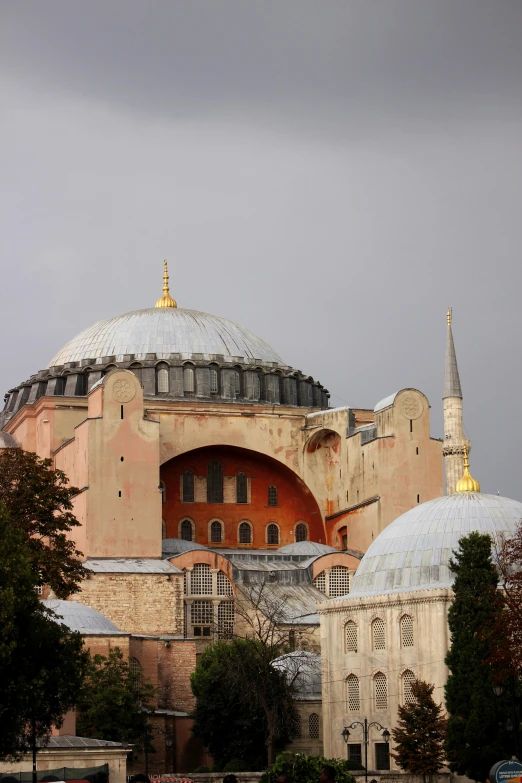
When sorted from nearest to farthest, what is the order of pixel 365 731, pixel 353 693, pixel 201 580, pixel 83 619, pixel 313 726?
pixel 365 731, pixel 353 693, pixel 83 619, pixel 313 726, pixel 201 580

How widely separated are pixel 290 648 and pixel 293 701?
359cm

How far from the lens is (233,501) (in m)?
61.8

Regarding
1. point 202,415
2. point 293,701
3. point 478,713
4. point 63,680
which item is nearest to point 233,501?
point 202,415

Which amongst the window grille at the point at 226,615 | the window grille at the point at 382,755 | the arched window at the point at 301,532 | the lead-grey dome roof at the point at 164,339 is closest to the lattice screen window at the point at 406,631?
the window grille at the point at 382,755

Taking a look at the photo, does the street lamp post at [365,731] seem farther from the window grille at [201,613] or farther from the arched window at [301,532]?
the arched window at [301,532]

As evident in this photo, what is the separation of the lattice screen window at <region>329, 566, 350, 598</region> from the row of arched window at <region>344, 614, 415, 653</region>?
353 inches

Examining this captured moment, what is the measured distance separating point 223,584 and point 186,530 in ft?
21.6

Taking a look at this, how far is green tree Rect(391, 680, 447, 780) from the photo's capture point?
41.5 meters

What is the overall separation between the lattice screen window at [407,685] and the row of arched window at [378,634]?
75 centimetres

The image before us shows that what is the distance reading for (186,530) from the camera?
61000mm

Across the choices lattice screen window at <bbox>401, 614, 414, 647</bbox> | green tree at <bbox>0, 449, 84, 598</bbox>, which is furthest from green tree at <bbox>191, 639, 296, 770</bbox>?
green tree at <bbox>0, 449, 84, 598</bbox>

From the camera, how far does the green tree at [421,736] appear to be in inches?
1635

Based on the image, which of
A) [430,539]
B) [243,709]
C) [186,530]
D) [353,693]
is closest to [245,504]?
[186,530]

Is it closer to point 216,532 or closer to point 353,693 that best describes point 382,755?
point 353,693
